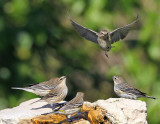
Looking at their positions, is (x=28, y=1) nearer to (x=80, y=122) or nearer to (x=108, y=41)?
(x=108, y=41)

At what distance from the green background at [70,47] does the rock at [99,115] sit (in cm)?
225

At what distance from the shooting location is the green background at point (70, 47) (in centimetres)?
1201

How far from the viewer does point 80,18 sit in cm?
1348

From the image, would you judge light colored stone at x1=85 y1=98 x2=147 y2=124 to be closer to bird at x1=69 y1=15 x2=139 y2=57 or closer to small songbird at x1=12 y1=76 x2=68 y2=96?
bird at x1=69 y1=15 x2=139 y2=57

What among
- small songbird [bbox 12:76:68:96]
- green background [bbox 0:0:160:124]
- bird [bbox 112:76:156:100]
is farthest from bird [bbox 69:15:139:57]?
green background [bbox 0:0:160:124]

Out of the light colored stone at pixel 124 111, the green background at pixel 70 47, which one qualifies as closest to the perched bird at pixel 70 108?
the light colored stone at pixel 124 111

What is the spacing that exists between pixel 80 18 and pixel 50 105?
4.07 metres

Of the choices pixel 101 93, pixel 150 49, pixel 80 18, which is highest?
pixel 80 18

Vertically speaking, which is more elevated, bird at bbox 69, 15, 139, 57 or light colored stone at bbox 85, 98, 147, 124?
bird at bbox 69, 15, 139, 57

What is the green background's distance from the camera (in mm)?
12008

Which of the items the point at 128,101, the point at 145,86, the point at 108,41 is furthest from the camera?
the point at 145,86

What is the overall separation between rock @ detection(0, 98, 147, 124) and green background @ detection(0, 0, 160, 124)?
2.25 meters

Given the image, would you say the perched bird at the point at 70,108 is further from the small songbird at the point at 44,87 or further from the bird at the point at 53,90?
the small songbird at the point at 44,87

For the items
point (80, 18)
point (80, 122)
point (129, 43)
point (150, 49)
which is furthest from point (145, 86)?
point (80, 122)
